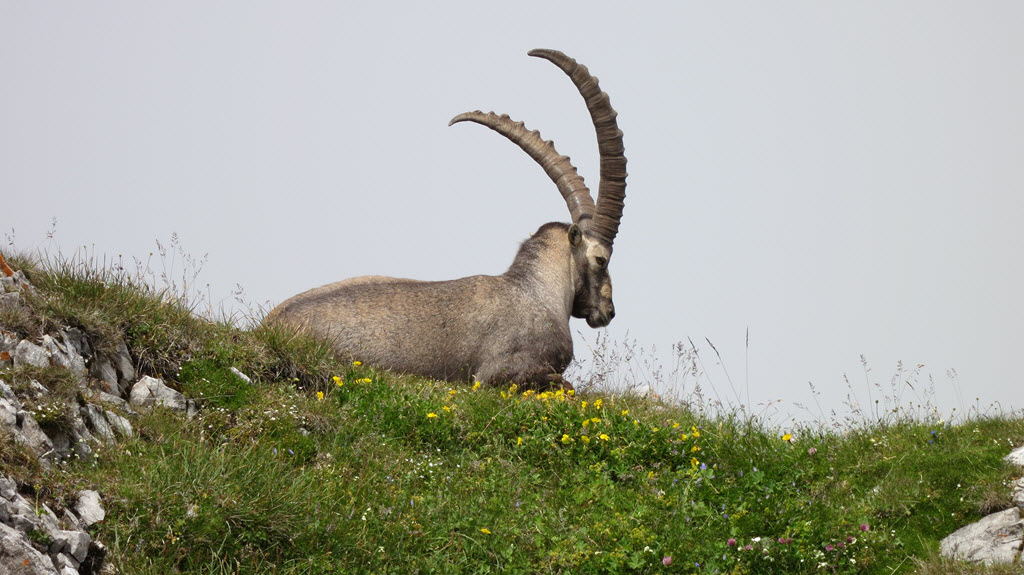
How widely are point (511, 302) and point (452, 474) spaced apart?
202 inches

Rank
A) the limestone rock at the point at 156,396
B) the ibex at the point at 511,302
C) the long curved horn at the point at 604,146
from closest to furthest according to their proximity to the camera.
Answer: the limestone rock at the point at 156,396 → the ibex at the point at 511,302 → the long curved horn at the point at 604,146

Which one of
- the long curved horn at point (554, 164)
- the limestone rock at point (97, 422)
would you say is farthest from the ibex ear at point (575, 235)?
the limestone rock at point (97, 422)

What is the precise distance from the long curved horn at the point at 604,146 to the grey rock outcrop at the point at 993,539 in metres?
7.23

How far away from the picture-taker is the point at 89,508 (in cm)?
535

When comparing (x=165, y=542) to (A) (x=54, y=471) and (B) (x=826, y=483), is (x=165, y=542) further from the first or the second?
(B) (x=826, y=483)

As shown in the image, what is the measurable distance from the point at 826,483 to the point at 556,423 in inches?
97.0

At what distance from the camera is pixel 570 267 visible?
13.3 metres

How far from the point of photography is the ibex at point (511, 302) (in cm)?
1118

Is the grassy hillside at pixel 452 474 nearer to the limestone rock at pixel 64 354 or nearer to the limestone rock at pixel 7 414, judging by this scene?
the limestone rock at pixel 64 354

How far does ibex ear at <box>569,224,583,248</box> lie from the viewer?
13.0m

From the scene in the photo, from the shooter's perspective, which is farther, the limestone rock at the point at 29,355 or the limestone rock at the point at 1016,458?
the limestone rock at the point at 1016,458

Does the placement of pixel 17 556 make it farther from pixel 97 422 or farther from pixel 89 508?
pixel 97 422

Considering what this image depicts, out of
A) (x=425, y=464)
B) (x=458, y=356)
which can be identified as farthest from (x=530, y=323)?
(x=425, y=464)

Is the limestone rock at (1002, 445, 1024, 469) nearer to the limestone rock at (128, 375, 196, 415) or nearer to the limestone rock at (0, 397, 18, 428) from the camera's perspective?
the limestone rock at (128, 375, 196, 415)
